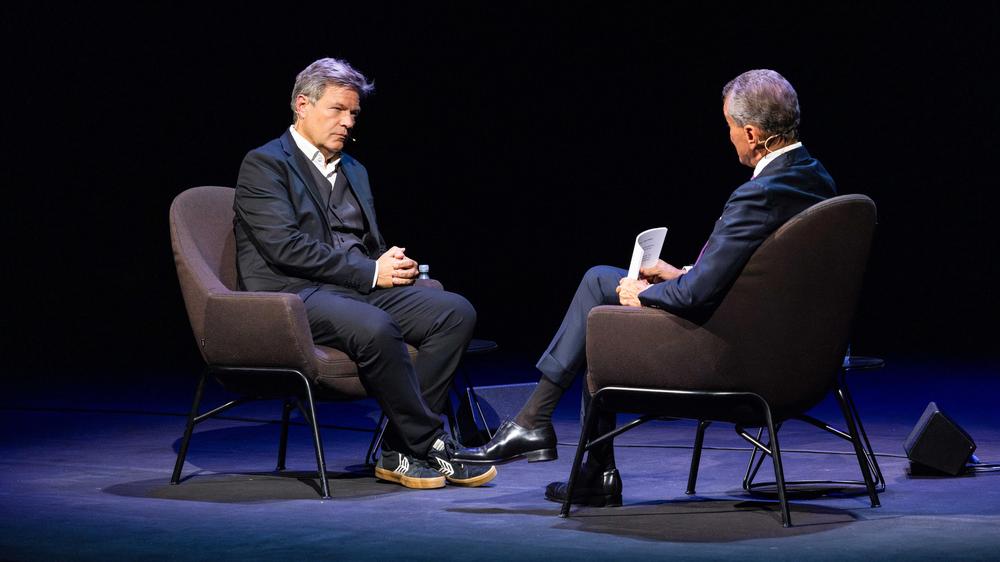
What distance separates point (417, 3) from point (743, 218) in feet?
21.6

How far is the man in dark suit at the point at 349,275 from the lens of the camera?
3.88 m

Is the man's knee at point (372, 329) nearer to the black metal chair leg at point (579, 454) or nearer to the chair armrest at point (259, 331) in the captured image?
the chair armrest at point (259, 331)

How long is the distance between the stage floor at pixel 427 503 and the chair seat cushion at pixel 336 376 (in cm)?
29

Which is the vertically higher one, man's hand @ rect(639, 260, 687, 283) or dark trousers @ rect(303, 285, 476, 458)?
man's hand @ rect(639, 260, 687, 283)

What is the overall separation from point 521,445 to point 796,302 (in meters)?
0.97

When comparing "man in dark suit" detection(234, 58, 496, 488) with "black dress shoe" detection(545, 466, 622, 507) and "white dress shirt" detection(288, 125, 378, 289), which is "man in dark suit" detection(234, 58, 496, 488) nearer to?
"white dress shirt" detection(288, 125, 378, 289)

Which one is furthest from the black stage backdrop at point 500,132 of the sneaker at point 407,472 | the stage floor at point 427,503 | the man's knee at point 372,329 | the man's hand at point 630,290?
the man's hand at point 630,290

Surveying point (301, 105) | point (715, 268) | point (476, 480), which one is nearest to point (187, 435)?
point (476, 480)

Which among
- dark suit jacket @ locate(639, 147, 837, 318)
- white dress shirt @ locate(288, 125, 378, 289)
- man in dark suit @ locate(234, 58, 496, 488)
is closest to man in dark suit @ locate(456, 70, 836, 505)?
dark suit jacket @ locate(639, 147, 837, 318)

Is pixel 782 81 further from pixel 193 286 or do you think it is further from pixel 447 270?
pixel 447 270

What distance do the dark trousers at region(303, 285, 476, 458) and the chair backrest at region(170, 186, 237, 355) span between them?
0.32m

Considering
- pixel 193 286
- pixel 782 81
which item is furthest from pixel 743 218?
pixel 193 286

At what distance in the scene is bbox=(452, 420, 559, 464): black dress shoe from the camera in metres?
3.69

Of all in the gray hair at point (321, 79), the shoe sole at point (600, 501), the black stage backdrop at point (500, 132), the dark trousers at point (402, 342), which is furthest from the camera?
the black stage backdrop at point (500, 132)
